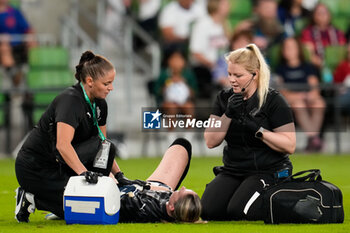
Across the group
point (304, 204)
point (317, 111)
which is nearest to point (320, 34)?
point (317, 111)

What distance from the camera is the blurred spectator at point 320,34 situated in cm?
1564

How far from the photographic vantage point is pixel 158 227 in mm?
6301

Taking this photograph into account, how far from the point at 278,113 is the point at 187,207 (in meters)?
1.20

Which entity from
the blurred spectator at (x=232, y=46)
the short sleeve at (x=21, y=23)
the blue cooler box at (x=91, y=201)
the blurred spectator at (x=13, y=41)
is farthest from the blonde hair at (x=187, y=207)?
the short sleeve at (x=21, y=23)

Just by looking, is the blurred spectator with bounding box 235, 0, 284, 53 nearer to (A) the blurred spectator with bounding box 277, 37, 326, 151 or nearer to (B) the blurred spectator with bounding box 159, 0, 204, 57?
(A) the blurred spectator with bounding box 277, 37, 326, 151

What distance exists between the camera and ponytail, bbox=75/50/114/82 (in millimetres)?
6563

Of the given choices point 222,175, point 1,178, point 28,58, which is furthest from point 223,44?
point 222,175

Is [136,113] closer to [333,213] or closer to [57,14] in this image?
[57,14]

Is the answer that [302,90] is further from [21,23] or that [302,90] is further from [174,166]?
[174,166]

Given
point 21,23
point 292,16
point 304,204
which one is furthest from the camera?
point 292,16

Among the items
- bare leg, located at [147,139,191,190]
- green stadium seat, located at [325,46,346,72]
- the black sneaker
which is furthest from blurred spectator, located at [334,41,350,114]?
the black sneaker

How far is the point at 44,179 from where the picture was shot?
6.74 meters

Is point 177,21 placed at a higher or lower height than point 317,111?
higher

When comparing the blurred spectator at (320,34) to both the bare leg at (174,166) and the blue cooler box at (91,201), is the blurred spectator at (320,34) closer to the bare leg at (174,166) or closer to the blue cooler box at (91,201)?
the bare leg at (174,166)
